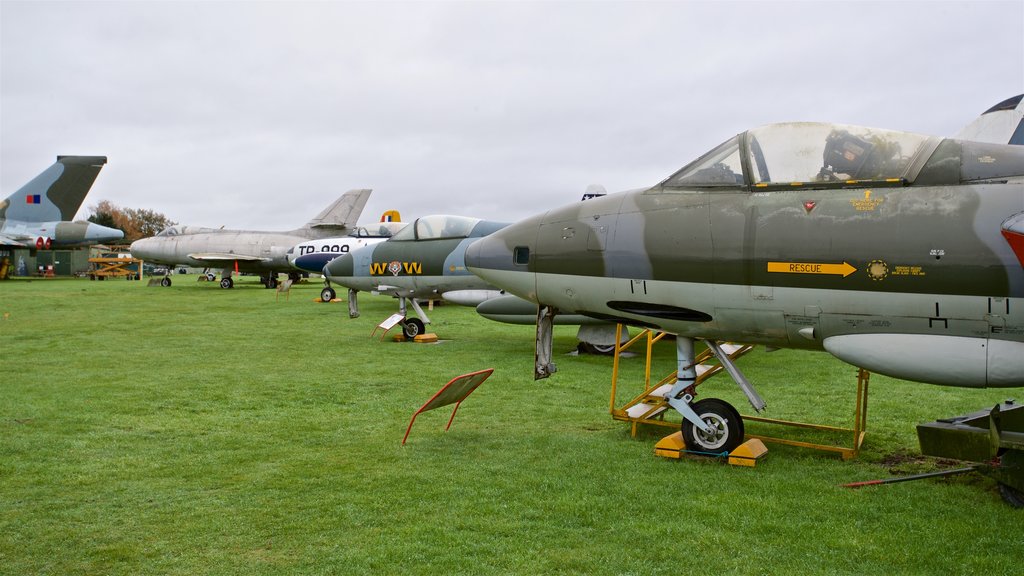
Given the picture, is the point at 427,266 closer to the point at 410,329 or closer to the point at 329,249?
the point at 410,329

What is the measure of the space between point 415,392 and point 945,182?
6.49 meters

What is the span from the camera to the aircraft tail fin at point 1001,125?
10.8 metres

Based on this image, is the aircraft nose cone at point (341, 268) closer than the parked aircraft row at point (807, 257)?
No

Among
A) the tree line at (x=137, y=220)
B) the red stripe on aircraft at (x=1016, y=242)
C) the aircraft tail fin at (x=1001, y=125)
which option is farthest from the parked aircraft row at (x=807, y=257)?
Answer: the tree line at (x=137, y=220)

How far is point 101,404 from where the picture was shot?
8.54 metres

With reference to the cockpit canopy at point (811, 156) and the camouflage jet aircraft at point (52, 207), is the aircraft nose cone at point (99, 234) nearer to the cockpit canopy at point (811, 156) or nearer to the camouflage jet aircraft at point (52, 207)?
the camouflage jet aircraft at point (52, 207)

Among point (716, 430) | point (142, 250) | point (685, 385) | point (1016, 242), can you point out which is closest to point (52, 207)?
point (142, 250)

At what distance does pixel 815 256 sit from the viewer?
544cm

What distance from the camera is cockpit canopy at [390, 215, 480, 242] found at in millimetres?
15828

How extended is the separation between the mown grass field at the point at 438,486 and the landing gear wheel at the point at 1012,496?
200mm

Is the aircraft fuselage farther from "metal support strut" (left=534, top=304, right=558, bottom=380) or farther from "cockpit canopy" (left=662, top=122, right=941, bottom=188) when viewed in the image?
"metal support strut" (left=534, top=304, right=558, bottom=380)

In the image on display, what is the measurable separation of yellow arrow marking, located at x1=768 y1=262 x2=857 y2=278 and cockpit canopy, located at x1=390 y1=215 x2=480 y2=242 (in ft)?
34.9

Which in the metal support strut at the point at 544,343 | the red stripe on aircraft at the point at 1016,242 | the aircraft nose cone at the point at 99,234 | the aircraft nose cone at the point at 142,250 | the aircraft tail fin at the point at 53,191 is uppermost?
the aircraft tail fin at the point at 53,191

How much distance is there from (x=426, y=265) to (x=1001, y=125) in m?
10.5
